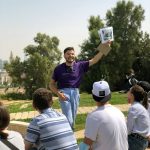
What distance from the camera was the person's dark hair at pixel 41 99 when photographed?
15.4 ft

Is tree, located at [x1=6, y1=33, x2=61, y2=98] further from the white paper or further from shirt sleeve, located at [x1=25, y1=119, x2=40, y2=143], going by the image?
shirt sleeve, located at [x1=25, y1=119, x2=40, y2=143]

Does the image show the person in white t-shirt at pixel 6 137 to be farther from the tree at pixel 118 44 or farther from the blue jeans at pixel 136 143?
the tree at pixel 118 44

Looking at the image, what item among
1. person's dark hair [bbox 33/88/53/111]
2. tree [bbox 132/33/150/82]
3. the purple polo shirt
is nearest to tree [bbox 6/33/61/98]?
tree [bbox 132/33/150/82]

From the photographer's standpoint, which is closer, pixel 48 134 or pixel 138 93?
pixel 48 134

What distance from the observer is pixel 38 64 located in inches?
1785

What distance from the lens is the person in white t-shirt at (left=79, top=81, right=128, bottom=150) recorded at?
4.47 metres

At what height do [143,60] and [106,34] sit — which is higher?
[106,34]

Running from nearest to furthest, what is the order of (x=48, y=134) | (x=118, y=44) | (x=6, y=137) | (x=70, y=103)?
1. (x=6, y=137)
2. (x=48, y=134)
3. (x=70, y=103)
4. (x=118, y=44)

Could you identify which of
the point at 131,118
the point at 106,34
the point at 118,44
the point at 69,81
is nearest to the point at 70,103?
the point at 69,81

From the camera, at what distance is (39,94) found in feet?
15.4

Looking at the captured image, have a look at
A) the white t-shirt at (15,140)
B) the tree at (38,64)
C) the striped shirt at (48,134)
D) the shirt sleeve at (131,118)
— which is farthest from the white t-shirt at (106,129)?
the tree at (38,64)

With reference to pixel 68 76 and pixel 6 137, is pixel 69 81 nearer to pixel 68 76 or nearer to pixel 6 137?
pixel 68 76

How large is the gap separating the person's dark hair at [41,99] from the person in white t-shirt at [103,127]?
49 cm

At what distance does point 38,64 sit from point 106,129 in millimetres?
41090
